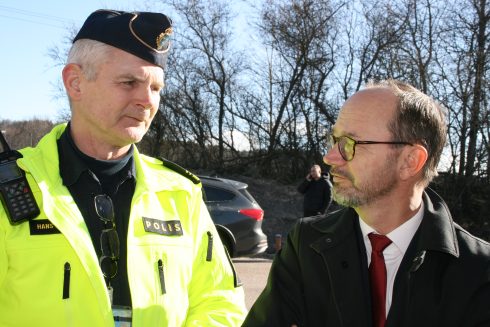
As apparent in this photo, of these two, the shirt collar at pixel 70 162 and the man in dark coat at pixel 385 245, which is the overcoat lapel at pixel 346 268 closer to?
the man in dark coat at pixel 385 245

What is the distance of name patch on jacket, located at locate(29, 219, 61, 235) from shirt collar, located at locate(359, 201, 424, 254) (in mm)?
1187

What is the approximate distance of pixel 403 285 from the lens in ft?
7.51

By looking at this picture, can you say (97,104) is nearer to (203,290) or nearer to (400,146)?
(203,290)

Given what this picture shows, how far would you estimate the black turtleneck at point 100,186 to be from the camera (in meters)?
2.33

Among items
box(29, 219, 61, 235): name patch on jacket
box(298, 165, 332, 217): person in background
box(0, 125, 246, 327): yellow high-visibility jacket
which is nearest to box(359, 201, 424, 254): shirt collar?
box(0, 125, 246, 327): yellow high-visibility jacket

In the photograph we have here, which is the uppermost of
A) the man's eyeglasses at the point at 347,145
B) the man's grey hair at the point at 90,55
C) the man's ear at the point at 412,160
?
the man's grey hair at the point at 90,55

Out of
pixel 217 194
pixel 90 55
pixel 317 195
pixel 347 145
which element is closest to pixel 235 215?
pixel 217 194

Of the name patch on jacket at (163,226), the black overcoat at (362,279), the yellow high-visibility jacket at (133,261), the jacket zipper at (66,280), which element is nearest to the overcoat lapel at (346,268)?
the black overcoat at (362,279)

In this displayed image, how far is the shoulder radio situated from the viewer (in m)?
2.16

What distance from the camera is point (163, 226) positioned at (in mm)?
2416

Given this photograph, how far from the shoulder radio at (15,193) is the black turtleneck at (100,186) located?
0.18 metres

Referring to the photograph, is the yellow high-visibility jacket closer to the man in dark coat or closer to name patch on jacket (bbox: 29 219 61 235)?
name patch on jacket (bbox: 29 219 61 235)

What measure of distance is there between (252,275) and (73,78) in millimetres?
8903

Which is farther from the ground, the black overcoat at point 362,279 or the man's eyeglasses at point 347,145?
the man's eyeglasses at point 347,145
